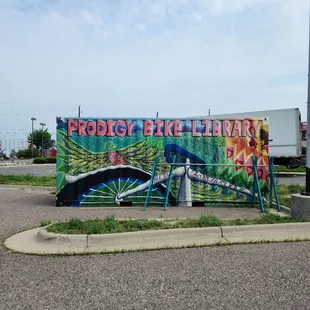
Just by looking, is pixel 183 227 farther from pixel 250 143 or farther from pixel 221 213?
pixel 250 143

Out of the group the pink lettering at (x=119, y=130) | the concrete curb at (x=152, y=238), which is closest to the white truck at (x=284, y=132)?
the pink lettering at (x=119, y=130)

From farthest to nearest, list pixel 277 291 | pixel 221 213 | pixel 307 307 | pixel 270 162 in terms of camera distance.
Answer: pixel 270 162 < pixel 221 213 < pixel 277 291 < pixel 307 307

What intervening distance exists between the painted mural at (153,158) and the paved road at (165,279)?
178 inches

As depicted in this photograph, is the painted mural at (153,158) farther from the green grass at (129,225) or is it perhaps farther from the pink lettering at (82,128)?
the green grass at (129,225)

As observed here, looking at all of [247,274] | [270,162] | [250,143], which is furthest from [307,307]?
[250,143]

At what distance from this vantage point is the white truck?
24305mm

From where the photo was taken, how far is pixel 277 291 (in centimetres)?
416

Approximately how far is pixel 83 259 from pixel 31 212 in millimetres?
4596

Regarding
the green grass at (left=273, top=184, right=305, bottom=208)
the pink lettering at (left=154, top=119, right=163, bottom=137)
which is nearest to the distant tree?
the green grass at (left=273, top=184, right=305, bottom=208)

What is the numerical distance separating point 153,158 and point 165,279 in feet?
20.2

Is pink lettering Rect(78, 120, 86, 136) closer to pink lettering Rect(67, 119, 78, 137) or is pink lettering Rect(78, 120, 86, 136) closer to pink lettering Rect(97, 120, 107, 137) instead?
pink lettering Rect(67, 119, 78, 137)

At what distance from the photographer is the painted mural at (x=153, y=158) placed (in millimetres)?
10531

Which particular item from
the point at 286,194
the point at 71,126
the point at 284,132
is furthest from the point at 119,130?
the point at 284,132

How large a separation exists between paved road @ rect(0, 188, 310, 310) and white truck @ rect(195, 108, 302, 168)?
1958 cm
